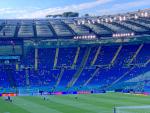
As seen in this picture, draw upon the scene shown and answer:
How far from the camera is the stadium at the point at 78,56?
94562 mm

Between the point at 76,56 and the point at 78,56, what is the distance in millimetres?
539

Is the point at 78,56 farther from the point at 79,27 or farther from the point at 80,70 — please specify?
the point at 79,27

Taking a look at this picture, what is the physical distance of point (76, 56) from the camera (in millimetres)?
102625

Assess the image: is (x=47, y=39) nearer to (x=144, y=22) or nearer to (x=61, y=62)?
(x=61, y=62)

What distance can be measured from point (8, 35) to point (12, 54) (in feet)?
19.4

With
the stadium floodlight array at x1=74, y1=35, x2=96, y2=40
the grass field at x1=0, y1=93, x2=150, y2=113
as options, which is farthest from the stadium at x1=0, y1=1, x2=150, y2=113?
the grass field at x1=0, y1=93, x2=150, y2=113

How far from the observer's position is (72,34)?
4277 inches

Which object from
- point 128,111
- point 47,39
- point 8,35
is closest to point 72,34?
point 47,39

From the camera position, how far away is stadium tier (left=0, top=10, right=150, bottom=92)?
9569 cm

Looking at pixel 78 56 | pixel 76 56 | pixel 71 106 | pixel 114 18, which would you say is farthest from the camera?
pixel 114 18

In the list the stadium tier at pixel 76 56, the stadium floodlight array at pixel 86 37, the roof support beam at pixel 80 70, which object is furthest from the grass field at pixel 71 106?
the stadium floodlight array at pixel 86 37

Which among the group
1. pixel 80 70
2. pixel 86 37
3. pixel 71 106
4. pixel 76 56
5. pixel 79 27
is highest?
pixel 79 27

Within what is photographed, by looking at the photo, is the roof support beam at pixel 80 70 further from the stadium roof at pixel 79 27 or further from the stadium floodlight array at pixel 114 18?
the stadium floodlight array at pixel 114 18

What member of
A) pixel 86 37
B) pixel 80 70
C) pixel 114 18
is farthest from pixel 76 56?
pixel 114 18
